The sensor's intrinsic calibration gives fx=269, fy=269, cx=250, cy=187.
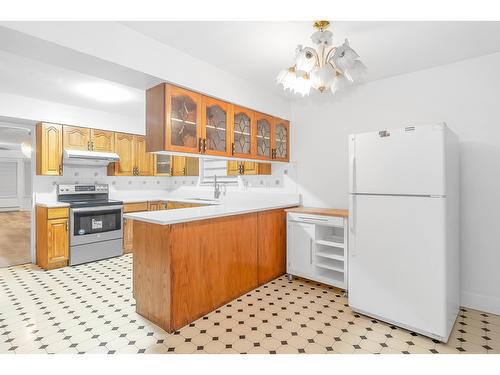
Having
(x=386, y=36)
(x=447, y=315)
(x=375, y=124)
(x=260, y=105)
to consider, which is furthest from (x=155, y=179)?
(x=447, y=315)

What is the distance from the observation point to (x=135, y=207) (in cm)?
460

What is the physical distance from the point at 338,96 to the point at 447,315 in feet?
8.42

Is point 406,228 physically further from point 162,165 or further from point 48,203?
point 48,203

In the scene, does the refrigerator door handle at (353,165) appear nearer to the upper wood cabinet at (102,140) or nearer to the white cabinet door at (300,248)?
the white cabinet door at (300,248)

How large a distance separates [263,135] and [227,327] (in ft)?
7.37

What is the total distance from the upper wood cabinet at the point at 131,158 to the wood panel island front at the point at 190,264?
2556 millimetres

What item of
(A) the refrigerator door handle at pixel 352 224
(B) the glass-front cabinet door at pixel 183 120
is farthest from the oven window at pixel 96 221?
(A) the refrigerator door handle at pixel 352 224

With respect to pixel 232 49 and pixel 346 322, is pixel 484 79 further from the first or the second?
pixel 346 322

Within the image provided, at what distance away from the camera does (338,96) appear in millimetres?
3420

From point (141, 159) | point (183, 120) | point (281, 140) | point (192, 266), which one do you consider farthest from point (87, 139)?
point (192, 266)

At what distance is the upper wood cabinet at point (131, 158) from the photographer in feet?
15.0

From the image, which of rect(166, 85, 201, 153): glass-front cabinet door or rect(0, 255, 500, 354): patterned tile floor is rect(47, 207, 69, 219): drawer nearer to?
rect(0, 255, 500, 354): patterned tile floor

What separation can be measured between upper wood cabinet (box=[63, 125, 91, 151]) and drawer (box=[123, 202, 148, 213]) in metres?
1.06
